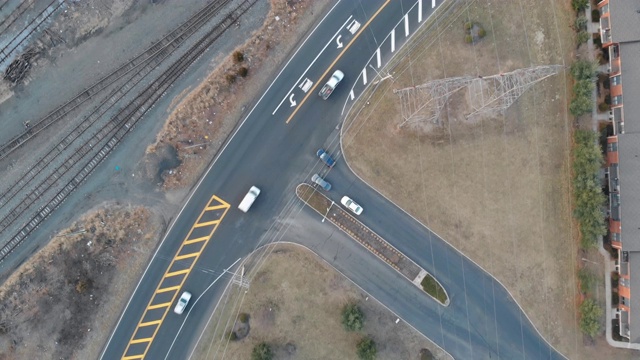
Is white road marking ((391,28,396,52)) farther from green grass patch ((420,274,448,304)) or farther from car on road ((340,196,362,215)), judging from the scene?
green grass patch ((420,274,448,304))

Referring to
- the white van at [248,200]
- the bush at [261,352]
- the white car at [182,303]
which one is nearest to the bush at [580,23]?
the white van at [248,200]

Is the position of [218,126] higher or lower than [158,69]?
lower

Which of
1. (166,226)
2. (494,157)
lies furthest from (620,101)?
(166,226)

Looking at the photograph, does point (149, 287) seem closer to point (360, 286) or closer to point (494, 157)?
point (360, 286)

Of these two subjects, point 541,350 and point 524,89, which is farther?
→ point 541,350

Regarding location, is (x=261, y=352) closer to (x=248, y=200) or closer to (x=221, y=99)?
(x=248, y=200)

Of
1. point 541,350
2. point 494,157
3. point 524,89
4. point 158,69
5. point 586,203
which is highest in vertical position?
point 158,69

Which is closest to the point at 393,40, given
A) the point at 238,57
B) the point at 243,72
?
the point at 243,72
